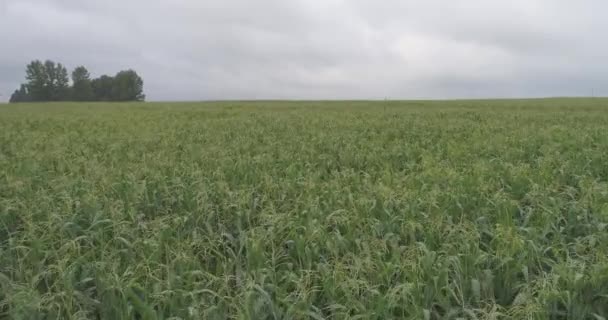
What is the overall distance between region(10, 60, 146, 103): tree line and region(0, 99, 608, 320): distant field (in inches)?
4015

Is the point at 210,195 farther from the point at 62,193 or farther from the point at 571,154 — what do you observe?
the point at 571,154

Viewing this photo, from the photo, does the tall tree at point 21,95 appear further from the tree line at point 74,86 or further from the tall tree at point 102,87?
the tall tree at point 102,87

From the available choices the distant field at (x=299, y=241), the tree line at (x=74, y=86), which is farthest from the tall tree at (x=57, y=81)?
the distant field at (x=299, y=241)

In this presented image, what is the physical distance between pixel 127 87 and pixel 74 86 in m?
12.1

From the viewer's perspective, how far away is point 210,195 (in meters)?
5.82

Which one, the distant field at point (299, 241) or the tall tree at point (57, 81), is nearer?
the distant field at point (299, 241)

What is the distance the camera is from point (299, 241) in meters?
4.13

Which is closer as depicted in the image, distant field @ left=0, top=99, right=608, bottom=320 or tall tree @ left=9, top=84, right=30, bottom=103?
distant field @ left=0, top=99, right=608, bottom=320

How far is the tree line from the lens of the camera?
9719 centimetres

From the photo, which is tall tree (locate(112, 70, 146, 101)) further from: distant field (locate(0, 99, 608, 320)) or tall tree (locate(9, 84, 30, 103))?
distant field (locate(0, 99, 608, 320))

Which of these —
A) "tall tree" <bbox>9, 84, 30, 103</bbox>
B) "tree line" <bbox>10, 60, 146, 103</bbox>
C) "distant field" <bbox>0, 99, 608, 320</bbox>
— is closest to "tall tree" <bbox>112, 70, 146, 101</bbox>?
"tree line" <bbox>10, 60, 146, 103</bbox>

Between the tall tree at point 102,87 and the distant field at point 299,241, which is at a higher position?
the tall tree at point 102,87

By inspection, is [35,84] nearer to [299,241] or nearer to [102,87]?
[102,87]

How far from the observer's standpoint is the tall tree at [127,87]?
101000 millimetres
